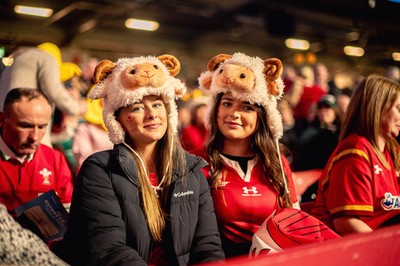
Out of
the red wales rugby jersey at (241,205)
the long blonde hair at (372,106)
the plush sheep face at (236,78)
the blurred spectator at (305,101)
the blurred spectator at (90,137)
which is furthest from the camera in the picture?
the blurred spectator at (305,101)

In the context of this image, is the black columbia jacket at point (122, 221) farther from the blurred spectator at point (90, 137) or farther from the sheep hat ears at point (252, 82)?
the blurred spectator at point (90, 137)

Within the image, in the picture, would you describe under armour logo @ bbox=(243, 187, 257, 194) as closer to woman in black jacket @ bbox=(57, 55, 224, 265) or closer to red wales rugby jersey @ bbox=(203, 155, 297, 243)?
red wales rugby jersey @ bbox=(203, 155, 297, 243)

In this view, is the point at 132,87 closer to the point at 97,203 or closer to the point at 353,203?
the point at 97,203

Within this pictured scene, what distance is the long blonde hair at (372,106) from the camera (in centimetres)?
250

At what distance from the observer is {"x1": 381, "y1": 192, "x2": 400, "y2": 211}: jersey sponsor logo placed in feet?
7.88

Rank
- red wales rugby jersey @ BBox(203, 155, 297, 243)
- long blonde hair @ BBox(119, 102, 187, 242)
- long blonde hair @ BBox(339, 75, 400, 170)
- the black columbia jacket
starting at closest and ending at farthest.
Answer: the black columbia jacket
long blonde hair @ BBox(119, 102, 187, 242)
red wales rugby jersey @ BBox(203, 155, 297, 243)
long blonde hair @ BBox(339, 75, 400, 170)

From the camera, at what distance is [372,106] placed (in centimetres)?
253

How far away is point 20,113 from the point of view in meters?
2.29

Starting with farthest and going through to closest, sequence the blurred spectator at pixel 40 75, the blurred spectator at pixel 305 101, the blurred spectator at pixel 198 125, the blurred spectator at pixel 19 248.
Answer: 1. the blurred spectator at pixel 305 101
2. the blurred spectator at pixel 198 125
3. the blurred spectator at pixel 40 75
4. the blurred spectator at pixel 19 248

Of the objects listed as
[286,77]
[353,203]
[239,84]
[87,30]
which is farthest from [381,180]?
[87,30]

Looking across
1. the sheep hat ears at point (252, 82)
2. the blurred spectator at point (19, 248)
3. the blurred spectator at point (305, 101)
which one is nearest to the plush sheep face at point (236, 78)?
the sheep hat ears at point (252, 82)

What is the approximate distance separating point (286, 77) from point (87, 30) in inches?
273

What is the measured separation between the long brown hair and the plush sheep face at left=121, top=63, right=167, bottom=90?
0.53 meters

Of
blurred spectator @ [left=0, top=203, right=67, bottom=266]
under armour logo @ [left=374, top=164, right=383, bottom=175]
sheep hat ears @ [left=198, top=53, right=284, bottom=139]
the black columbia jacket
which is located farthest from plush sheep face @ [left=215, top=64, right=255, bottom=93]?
blurred spectator @ [left=0, top=203, right=67, bottom=266]
